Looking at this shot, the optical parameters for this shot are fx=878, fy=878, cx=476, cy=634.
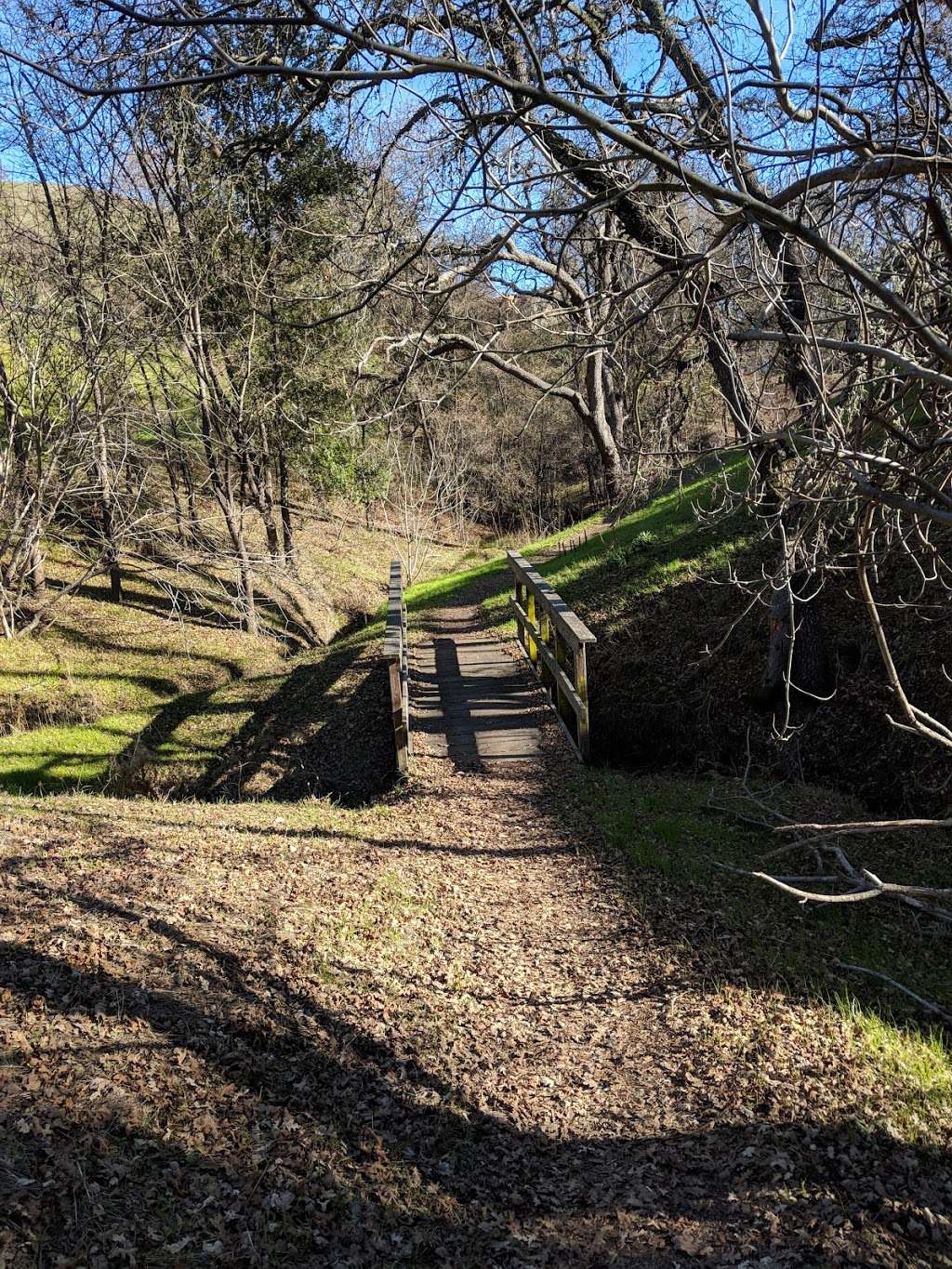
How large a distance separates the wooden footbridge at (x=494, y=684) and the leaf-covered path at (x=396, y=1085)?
104 inches

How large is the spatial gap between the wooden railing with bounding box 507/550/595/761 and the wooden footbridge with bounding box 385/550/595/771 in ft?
0.04

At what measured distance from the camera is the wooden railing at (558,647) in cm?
810

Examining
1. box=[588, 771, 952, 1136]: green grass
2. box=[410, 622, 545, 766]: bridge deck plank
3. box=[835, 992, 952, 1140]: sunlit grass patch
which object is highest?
box=[410, 622, 545, 766]: bridge deck plank

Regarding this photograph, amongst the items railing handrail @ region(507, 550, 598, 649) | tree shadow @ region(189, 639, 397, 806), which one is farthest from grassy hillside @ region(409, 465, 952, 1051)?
tree shadow @ region(189, 639, 397, 806)

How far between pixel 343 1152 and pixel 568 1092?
1.09 meters

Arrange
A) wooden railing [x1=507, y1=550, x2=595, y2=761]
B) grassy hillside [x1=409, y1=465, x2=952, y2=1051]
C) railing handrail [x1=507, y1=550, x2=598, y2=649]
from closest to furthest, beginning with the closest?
grassy hillside [x1=409, y1=465, x2=952, y2=1051]
railing handrail [x1=507, y1=550, x2=598, y2=649]
wooden railing [x1=507, y1=550, x2=595, y2=761]

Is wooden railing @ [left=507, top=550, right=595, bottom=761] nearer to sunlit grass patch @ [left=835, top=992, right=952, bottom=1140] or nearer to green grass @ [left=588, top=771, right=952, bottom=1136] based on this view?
green grass @ [left=588, top=771, right=952, bottom=1136]

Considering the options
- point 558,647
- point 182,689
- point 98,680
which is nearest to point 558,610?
point 558,647

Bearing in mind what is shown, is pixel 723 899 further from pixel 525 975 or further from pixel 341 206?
pixel 341 206

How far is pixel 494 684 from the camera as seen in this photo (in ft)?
35.4

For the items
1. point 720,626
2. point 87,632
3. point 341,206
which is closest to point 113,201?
point 341,206

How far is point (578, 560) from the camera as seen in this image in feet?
49.0

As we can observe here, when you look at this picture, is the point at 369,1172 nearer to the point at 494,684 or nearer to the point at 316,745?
the point at 316,745

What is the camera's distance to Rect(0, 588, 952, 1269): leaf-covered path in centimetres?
293
